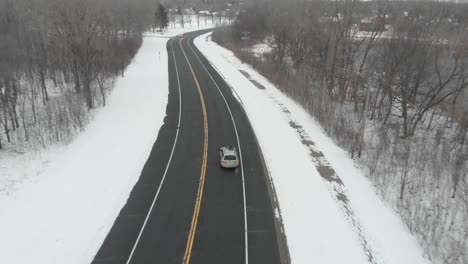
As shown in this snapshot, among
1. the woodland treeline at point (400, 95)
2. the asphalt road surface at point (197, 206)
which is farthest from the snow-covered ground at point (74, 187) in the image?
the woodland treeline at point (400, 95)

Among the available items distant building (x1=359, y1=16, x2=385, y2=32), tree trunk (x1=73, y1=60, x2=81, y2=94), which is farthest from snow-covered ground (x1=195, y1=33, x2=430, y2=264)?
tree trunk (x1=73, y1=60, x2=81, y2=94)

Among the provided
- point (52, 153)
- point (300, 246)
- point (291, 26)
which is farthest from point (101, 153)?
point (291, 26)

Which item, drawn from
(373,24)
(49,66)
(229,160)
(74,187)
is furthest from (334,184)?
(49,66)

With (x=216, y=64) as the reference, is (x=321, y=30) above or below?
above

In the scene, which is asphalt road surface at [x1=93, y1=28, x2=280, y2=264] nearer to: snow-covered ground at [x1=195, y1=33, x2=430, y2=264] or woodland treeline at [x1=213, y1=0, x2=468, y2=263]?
snow-covered ground at [x1=195, y1=33, x2=430, y2=264]

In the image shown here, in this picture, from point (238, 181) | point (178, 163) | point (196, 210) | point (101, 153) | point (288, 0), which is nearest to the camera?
point (196, 210)

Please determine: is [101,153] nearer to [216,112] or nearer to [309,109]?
[216,112]

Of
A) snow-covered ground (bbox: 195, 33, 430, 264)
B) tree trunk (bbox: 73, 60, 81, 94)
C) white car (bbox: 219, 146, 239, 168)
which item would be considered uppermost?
tree trunk (bbox: 73, 60, 81, 94)
